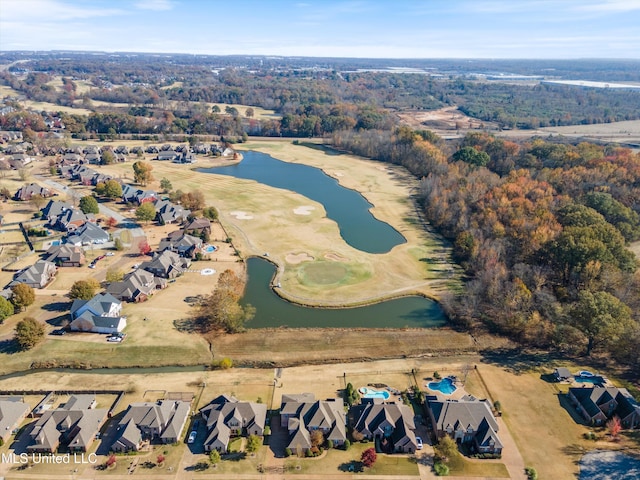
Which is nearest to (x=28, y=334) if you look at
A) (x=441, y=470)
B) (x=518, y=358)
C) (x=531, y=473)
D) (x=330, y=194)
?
(x=441, y=470)

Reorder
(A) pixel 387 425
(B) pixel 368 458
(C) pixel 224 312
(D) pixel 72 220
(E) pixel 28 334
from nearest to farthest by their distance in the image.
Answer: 1. (B) pixel 368 458
2. (A) pixel 387 425
3. (E) pixel 28 334
4. (C) pixel 224 312
5. (D) pixel 72 220

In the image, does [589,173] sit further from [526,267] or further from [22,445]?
[22,445]

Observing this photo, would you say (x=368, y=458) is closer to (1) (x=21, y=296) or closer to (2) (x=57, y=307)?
(2) (x=57, y=307)

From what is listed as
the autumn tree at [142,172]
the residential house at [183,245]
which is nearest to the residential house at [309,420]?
the residential house at [183,245]

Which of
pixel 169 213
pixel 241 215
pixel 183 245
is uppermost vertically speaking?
pixel 169 213

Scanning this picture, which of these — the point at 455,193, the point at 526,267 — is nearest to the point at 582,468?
the point at 526,267

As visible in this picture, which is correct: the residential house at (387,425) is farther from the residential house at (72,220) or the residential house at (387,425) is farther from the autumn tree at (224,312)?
the residential house at (72,220)

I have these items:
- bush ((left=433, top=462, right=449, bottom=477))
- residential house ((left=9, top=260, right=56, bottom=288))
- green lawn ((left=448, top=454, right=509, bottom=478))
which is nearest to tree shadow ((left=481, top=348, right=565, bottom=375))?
green lawn ((left=448, top=454, right=509, bottom=478))
